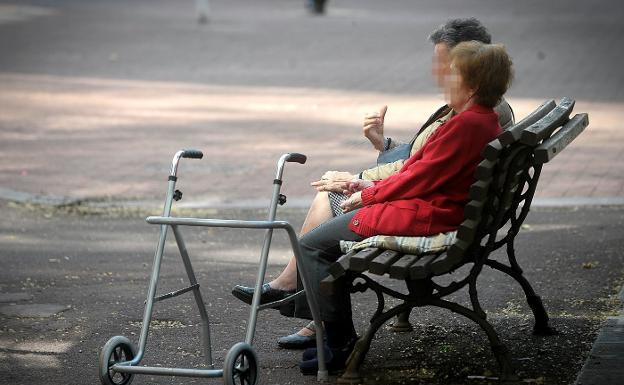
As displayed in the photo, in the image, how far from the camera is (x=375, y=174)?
5332 mm

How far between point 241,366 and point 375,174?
122 cm

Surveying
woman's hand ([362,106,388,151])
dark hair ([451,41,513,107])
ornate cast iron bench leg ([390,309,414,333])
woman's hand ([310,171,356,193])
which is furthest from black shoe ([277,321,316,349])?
dark hair ([451,41,513,107])

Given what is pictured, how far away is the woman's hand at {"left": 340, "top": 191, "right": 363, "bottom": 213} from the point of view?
4898mm

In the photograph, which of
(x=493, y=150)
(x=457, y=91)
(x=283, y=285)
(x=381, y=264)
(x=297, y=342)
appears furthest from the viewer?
(x=297, y=342)

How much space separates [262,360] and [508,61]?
1.71m

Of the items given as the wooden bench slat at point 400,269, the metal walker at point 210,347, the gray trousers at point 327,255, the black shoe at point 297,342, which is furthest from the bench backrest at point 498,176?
the black shoe at point 297,342

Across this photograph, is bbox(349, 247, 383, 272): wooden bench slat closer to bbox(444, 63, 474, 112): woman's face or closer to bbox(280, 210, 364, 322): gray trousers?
bbox(280, 210, 364, 322): gray trousers

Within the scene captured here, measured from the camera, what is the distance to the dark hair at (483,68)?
15.3 feet

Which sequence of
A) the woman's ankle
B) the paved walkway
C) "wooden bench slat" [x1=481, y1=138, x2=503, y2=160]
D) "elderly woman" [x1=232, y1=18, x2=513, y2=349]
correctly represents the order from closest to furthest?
"wooden bench slat" [x1=481, y1=138, x2=503, y2=160]
"elderly woman" [x1=232, y1=18, x2=513, y2=349]
the woman's ankle
the paved walkway

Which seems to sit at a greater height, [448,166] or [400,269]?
[448,166]

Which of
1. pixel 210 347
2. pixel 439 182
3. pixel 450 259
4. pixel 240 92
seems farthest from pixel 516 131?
pixel 240 92

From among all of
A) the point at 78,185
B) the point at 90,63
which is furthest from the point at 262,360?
the point at 90,63

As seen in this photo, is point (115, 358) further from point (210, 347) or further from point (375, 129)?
point (375, 129)

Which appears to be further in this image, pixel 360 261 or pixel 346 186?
pixel 346 186
